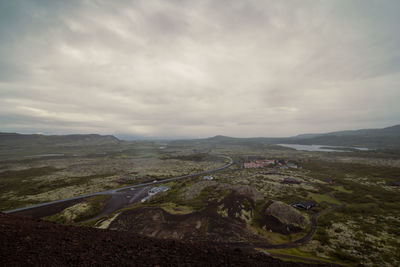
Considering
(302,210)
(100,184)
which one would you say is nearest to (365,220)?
(302,210)

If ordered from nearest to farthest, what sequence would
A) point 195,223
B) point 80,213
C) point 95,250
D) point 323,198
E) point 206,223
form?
point 95,250
point 206,223
point 195,223
point 80,213
point 323,198

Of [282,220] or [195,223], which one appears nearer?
[282,220]

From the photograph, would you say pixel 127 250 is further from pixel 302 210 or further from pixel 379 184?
pixel 379 184

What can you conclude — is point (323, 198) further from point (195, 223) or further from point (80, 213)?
point (80, 213)

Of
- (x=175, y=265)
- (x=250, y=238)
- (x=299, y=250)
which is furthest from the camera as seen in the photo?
(x=250, y=238)

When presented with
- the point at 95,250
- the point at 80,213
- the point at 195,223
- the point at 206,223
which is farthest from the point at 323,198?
the point at 80,213

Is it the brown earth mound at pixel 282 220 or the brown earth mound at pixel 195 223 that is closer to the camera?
the brown earth mound at pixel 195 223

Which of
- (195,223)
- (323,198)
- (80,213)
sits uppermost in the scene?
(195,223)

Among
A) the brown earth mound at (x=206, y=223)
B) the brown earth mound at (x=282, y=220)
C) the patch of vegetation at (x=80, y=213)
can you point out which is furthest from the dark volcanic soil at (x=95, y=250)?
the patch of vegetation at (x=80, y=213)

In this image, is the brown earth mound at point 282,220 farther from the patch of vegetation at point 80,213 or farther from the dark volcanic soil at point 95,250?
the patch of vegetation at point 80,213
